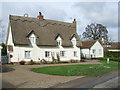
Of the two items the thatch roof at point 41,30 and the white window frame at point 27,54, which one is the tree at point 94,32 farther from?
the white window frame at point 27,54

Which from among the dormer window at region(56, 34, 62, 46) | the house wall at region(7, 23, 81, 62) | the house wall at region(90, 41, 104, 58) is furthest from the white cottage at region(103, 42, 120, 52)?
the dormer window at region(56, 34, 62, 46)

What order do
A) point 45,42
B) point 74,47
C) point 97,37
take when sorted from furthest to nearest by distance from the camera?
point 97,37, point 74,47, point 45,42

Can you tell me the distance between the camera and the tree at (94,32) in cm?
6594

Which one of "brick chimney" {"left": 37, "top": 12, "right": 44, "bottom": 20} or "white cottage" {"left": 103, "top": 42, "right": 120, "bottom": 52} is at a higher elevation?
"brick chimney" {"left": 37, "top": 12, "right": 44, "bottom": 20}

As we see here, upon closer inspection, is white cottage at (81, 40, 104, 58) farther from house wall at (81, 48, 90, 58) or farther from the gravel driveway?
the gravel driveway

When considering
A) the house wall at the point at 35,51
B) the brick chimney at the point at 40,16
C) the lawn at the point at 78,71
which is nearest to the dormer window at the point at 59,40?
the house wall at the point at 35,51

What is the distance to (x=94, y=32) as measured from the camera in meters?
67.1

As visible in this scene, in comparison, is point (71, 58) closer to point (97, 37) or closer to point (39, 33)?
point (39, 33)

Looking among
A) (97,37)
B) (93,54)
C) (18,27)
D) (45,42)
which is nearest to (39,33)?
(45,42)

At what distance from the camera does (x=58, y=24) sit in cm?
3478

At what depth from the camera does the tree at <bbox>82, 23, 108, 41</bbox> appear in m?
65.9

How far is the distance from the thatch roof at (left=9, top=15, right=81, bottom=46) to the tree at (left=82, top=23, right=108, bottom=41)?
106 feet

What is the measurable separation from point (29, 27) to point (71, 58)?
35.5ft

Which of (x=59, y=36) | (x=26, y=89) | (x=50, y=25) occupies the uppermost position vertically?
(x=50, y=25)
